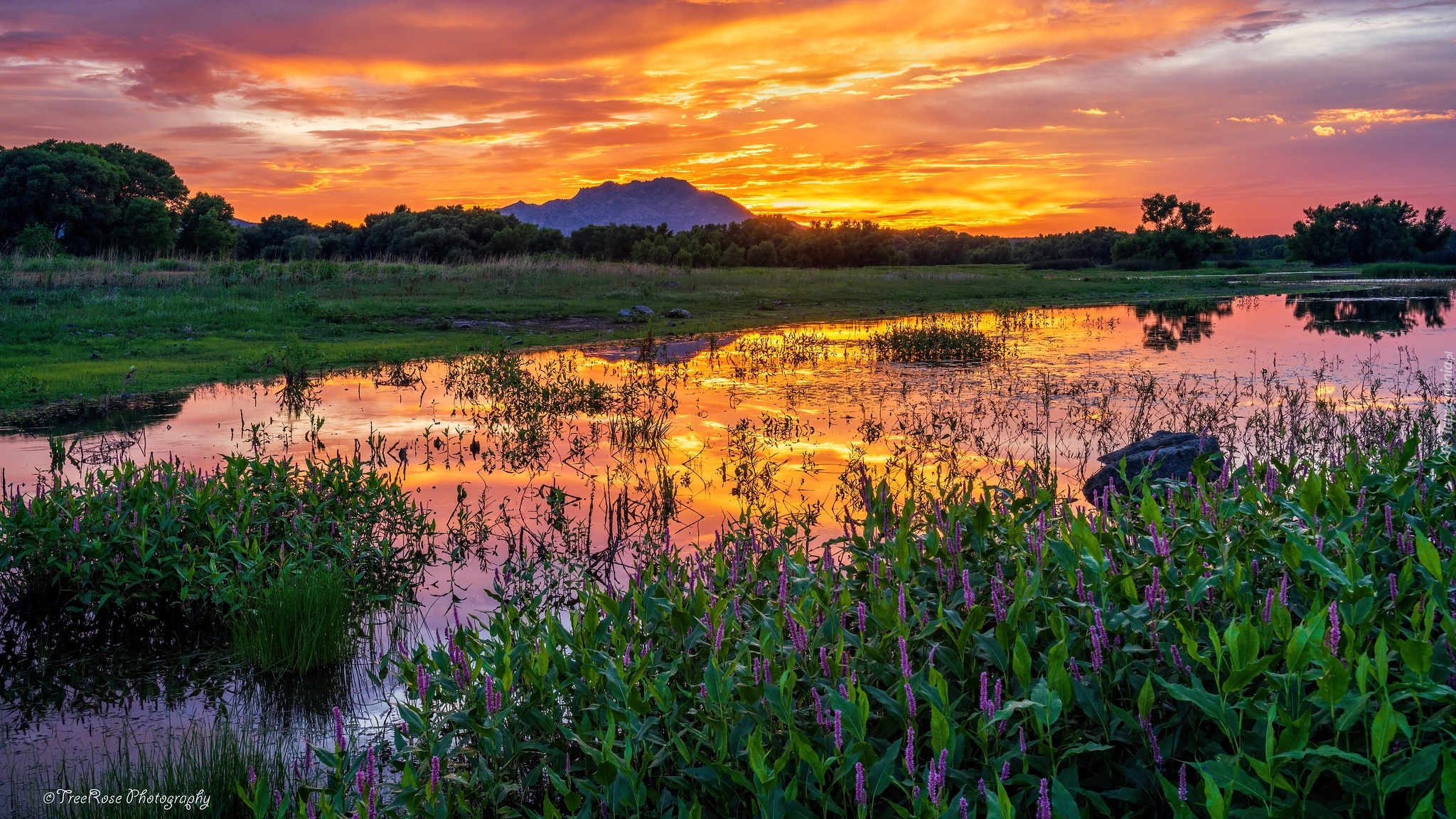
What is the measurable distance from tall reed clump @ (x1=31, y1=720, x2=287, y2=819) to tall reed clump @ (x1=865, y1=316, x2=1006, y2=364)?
63.6ft

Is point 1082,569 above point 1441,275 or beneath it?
beneath

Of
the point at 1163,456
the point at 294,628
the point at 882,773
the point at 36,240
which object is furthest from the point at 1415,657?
the point at 36,240

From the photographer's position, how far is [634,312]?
112 feet

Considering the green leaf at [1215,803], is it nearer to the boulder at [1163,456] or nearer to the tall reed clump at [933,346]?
the boulder at [1163,456]

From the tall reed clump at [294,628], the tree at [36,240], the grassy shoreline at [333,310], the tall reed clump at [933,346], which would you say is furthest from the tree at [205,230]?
the tall reed clump at [294,628]

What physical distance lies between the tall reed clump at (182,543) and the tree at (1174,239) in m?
100

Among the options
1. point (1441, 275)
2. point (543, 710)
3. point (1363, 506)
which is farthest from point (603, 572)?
point (1441, 275)

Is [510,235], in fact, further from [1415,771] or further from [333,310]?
[1415,771]

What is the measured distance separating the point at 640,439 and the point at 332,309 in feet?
67.6

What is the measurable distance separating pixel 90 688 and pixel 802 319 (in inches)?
1240

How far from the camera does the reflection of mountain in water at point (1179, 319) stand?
89.5 feet

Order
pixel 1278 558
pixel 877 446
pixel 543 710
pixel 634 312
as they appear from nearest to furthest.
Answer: pixel 543 710, pixel 1278 558, pixel 877 446, pixel 634 312

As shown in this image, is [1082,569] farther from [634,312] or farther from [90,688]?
[634,312]

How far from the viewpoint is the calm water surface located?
623 cm
